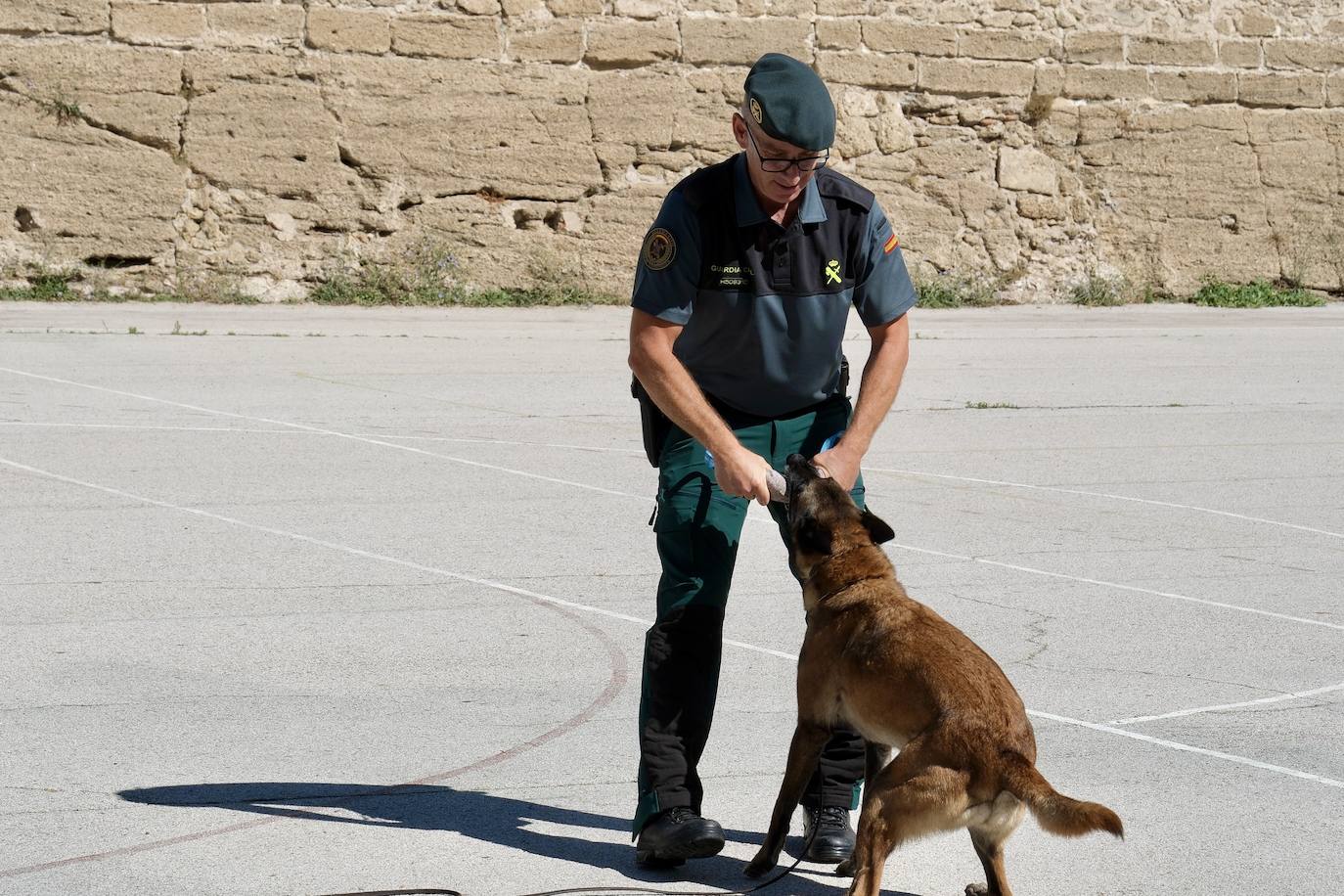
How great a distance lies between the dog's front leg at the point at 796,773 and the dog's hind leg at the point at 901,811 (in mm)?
333

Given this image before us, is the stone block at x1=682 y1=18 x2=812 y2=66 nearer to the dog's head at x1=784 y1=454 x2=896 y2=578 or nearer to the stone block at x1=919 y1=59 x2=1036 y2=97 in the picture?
the stone block at x1=919 y1=59 x2=1036 y2=97

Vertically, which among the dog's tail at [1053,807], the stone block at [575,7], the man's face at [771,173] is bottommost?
the dog's tail at [1053,807]

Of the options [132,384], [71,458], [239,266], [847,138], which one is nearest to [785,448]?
[71,458]

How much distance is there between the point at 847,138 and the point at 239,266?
817 cm

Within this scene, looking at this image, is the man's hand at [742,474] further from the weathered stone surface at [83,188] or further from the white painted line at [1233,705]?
the weathered stone surface at [83,188]

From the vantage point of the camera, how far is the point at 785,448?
492 cm

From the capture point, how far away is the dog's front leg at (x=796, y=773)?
439cm

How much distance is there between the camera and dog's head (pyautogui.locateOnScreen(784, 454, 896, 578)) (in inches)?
180

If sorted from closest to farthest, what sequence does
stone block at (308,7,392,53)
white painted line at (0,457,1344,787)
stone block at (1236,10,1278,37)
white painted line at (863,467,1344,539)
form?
white painted line at (0,457,1344,787) < white painted line at (863,467,1344,539) < stone block at (308,7,392,53) < stone block at (1236,10,1278,37)

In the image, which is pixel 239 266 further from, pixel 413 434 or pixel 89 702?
pixel 89 702

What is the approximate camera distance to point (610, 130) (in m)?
21.4

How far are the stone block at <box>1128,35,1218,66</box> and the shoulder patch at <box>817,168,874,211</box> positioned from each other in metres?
20.2

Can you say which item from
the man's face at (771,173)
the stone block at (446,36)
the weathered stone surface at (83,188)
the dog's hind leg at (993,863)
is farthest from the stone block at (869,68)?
the dog's hind leg at (993,863)

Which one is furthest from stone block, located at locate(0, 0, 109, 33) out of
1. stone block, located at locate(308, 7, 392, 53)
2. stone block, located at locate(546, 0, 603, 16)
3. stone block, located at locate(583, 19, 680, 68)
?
stone block, located at locate(583, 19, 680, 68)
